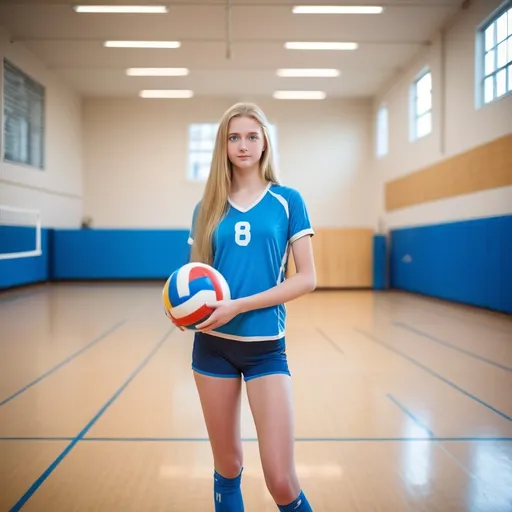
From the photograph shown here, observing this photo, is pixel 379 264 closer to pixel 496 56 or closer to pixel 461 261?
pixel 461 261

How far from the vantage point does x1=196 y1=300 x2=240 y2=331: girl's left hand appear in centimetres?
136

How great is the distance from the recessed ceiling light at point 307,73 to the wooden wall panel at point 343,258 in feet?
12.1

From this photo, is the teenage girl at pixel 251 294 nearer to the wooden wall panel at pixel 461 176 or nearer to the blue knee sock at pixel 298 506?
the blue knee sock at pixel 298 506

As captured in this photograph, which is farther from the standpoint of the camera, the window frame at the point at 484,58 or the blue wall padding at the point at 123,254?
the blue wall padding at the point at 123,254

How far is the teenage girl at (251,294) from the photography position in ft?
4.74

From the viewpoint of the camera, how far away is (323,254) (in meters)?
11.0

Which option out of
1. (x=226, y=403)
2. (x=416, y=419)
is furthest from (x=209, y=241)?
(x=416, y=419)

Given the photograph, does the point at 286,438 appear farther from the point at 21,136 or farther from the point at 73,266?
the point at 73,266

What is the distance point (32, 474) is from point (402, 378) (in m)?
2.53

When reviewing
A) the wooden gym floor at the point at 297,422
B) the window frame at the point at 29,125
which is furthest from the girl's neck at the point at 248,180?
the window frame at the point at 29,125

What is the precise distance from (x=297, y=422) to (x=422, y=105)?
9268mm

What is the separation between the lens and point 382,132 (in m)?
13.2

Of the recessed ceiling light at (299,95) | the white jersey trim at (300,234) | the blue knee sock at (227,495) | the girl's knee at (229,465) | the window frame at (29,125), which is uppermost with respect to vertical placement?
the recessed ceiling light at (299,95)

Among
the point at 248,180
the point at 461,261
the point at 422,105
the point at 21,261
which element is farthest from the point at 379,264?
the point at 248,180
